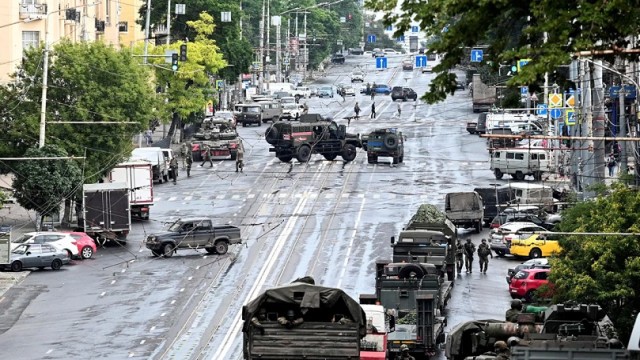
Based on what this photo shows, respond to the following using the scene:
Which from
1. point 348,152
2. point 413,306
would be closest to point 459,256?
point 413,306

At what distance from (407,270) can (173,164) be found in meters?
38.5

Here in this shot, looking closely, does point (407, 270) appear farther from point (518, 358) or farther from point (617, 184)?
point (518, 358)

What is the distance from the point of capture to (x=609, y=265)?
44.1m

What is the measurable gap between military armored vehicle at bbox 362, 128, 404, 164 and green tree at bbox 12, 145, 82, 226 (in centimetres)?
2348

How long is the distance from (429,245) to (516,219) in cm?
1449

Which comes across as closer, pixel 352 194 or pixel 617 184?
pixel 617 184

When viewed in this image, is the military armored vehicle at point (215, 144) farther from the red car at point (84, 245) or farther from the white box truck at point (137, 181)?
the red car at point (84, 245)

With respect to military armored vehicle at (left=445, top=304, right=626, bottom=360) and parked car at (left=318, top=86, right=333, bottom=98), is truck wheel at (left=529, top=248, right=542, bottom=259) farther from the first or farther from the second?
parked car at (left=318, top=86, right=333, bottom=98)

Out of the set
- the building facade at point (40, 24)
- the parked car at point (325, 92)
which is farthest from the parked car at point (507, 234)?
the parked car at point (325, 92)

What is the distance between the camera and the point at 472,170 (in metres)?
85.9

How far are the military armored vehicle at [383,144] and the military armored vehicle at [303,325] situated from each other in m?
55.3

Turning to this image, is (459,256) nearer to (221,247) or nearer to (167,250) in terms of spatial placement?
(221,247)

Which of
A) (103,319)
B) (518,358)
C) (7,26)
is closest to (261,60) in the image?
(7,26)

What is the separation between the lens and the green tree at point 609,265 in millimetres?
43469
